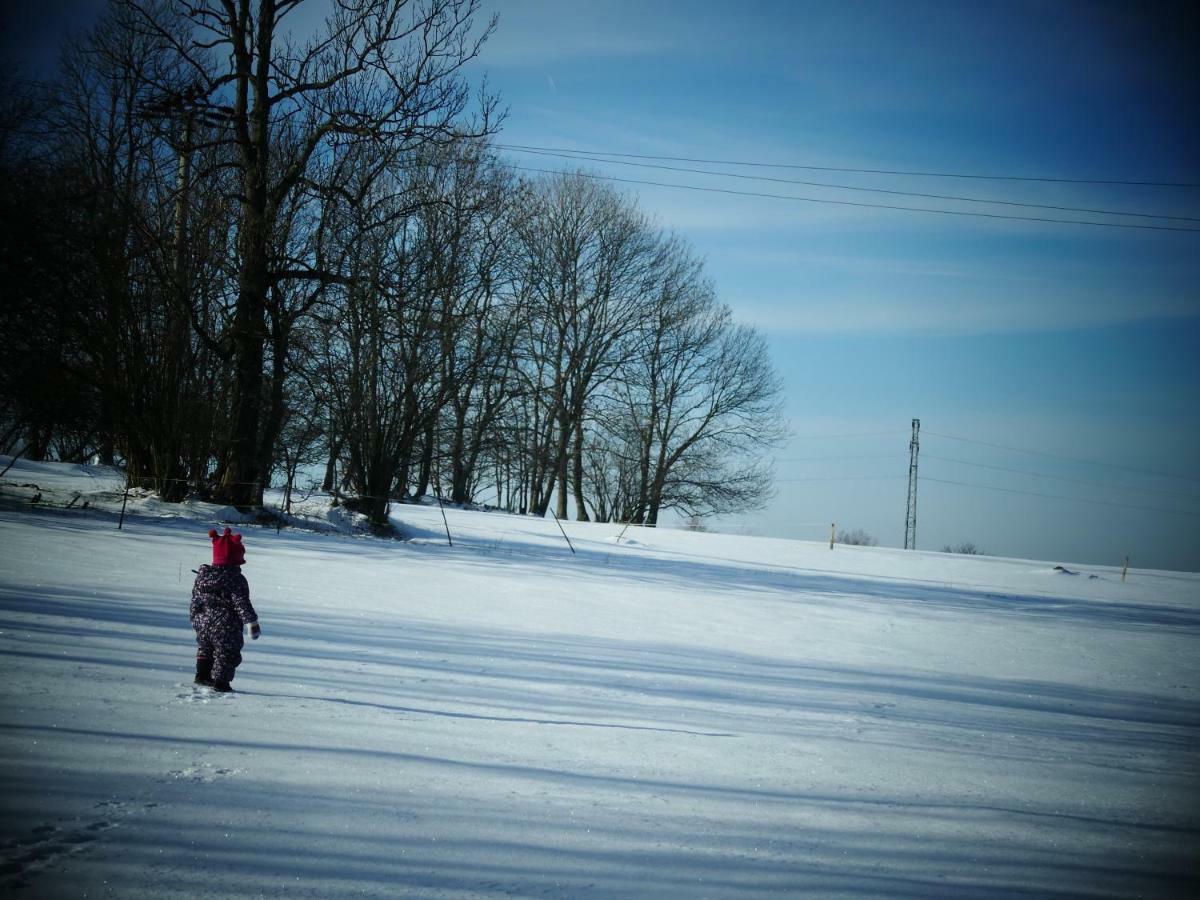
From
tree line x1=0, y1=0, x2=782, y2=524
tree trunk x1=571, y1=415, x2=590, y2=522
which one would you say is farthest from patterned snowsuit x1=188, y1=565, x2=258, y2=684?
tree trunk x1=571, y1=415, x2=590, y2=522

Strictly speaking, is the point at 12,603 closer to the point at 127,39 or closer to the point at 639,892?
the point at 639,892

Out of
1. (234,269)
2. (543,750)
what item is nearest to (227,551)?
(543,750)

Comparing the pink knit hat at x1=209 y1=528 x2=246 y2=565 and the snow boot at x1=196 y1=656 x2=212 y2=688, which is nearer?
the snow boot at x1=196 y1=656 x2=212 y2=688

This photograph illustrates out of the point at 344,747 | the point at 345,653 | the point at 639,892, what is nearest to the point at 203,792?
the point at 344,747

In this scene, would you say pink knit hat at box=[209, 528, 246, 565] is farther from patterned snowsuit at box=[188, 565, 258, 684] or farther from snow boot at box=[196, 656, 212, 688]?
snow boot at box=[196, 656, 212, 688]

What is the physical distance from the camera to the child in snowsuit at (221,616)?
16.6 feet

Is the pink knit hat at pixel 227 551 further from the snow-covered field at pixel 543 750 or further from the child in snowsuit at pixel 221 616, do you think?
the snow-covered field at pixel 543 750

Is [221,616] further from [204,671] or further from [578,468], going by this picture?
[578,468]

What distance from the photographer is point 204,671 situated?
5137 mm

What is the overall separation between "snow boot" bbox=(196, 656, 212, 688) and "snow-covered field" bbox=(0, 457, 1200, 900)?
0.16 meters

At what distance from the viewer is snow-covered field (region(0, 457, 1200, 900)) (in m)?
3.21

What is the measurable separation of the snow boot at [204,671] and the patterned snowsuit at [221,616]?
22 millimetres

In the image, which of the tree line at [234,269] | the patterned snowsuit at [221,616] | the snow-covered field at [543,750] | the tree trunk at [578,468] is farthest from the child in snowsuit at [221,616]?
the tree trunk at [578,468]

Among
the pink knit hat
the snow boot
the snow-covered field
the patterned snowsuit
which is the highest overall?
the pink knit hat
